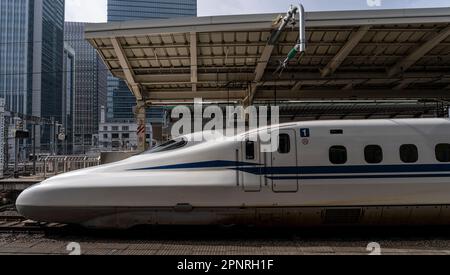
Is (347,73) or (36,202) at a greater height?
(347,73)

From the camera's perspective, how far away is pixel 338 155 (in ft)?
28.9

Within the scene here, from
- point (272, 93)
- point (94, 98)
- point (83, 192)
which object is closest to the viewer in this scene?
point (83, 192)

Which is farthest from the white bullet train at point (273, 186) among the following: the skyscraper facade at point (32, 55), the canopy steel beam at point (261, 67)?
the skyscraper facade at point (32, 55)

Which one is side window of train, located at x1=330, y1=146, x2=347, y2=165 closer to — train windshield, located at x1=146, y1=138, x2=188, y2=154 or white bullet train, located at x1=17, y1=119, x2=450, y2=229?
white bullet train, located at x1=17, y1=119, x2=450, y2=229

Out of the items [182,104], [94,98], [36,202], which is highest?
[94,98]

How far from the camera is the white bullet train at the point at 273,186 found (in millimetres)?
8484

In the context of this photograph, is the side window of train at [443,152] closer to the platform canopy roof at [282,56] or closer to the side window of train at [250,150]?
the side window of train at [250,150]

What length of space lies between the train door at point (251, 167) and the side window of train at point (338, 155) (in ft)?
5.13

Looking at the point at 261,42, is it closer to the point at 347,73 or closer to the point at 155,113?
the point at 347,73

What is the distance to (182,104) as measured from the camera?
75.2 ft

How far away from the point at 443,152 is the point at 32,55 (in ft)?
180

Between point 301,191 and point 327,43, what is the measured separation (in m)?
7.80

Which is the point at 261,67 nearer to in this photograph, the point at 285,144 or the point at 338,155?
the point at 285,144
